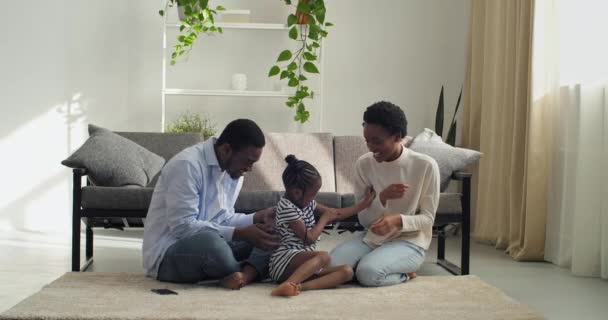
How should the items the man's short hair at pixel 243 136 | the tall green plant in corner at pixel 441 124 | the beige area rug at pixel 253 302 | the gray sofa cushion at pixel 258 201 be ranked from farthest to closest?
the tall green plant in corner at pixel 441 124, the gray sofa cushion at pixel 258 201, the man's short hair at pixel 243 136, the beige area rug at pixel 253 302

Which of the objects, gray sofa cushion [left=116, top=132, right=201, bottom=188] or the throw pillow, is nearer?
the throw pillow

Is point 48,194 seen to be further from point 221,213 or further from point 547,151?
point 547,151

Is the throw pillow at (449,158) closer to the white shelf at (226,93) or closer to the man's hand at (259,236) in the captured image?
the man's hand at (259,236)

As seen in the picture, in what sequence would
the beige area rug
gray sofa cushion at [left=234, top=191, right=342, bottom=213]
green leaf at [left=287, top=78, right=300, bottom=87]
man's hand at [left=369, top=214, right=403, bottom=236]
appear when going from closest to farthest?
the beige area rug
man's hand at [left=369, top=214, right=403, bottom=236]
gray sofa cushion at [left=234, top=191, right=342, bottom=213]
green leaf at [left=287, top=78, right=300, bottom=87]

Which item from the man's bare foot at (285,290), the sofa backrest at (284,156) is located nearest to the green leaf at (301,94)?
the sofa backrest at (284,156)

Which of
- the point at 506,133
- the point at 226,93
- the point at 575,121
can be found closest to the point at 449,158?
the point at 575,121

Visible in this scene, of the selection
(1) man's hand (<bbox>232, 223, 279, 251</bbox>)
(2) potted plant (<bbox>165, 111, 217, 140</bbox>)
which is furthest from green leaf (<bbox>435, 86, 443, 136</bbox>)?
(1) man's hand (<bbox>232, 223, 279, 251</bbox>)

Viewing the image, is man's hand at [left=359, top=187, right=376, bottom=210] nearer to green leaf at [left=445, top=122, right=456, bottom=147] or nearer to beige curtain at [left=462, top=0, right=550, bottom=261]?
beige curtain at [left=462, top=0, right=550, bottom=261]

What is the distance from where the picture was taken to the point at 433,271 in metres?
4.17

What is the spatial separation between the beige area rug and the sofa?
0.58 m

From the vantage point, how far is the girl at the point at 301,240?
307 cm

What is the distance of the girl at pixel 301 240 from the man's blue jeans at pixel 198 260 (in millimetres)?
205

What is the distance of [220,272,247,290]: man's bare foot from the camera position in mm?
3074

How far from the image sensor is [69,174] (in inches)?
247
